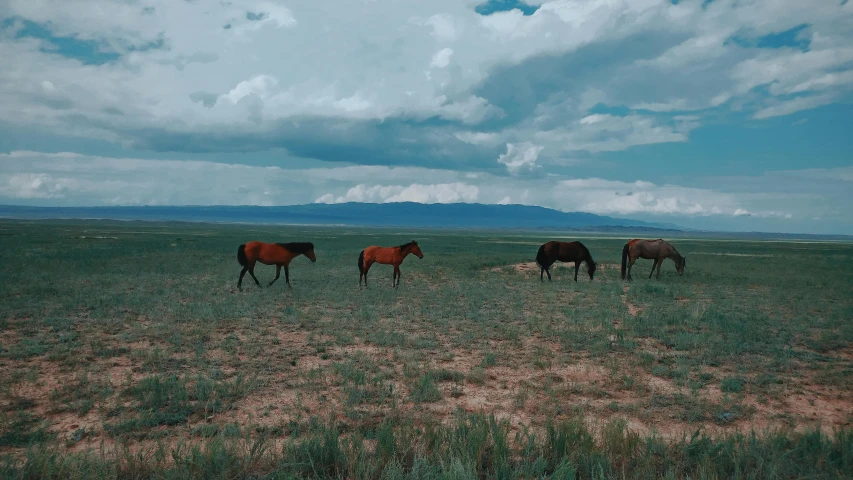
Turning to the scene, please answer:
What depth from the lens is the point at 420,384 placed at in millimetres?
6773

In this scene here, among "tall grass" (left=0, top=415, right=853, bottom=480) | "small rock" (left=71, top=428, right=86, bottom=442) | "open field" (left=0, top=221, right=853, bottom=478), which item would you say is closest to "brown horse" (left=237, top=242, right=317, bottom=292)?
"open field" (left=0, top=221, right=853, bottom=478)

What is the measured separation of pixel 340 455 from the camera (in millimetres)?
4398

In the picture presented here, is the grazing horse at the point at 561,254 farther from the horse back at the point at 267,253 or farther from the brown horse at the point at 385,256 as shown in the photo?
the horse back at the point at 267,253

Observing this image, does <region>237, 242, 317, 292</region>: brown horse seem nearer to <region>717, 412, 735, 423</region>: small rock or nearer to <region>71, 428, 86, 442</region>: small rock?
<region>71, 428, 86, 442</region>: small rock

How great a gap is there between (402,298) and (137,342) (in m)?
7.90

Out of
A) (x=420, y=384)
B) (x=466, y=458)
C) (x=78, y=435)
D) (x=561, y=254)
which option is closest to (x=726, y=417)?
(x=466, y=458)

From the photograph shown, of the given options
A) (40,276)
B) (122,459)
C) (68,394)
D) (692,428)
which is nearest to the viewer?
(122,459)

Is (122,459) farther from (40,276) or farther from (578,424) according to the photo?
(40,276)

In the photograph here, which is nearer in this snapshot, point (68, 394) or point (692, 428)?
point (692, 428)

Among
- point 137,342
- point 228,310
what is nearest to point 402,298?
point 228,310

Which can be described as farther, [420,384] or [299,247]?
[299,247]

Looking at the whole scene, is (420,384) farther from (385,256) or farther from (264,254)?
(264,254)

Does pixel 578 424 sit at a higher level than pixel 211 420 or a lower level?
higher

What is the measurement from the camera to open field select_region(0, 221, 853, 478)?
445 centimetres
